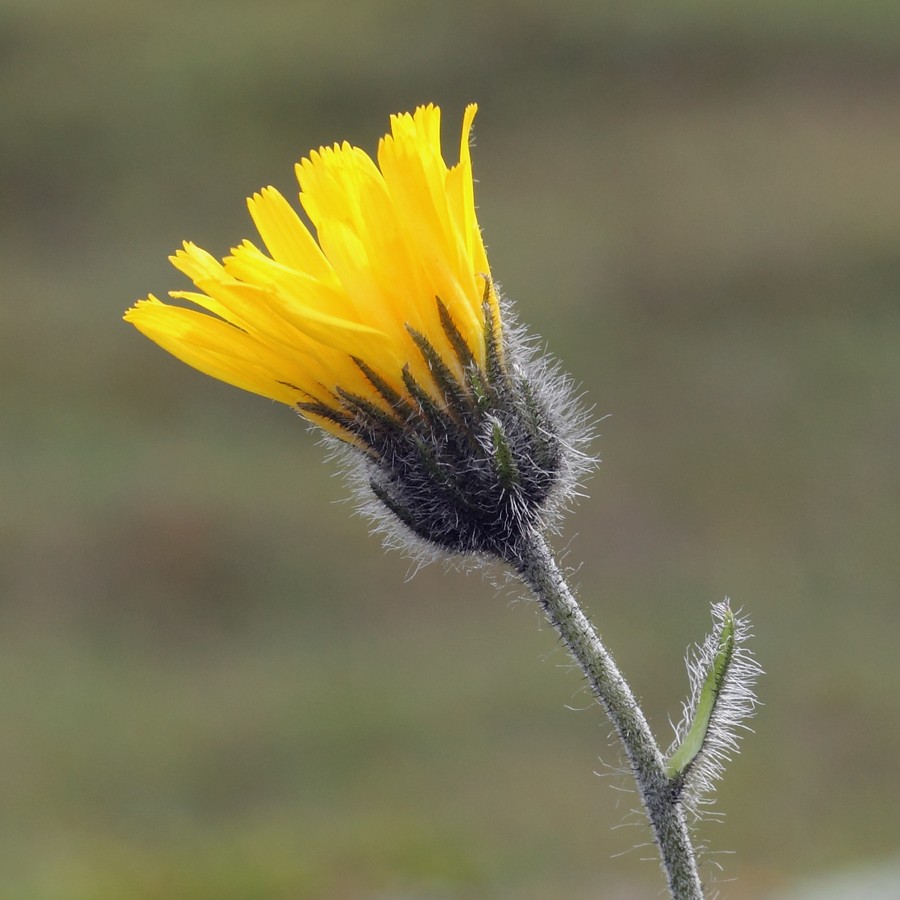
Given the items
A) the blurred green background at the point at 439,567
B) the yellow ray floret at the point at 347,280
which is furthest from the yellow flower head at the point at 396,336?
the blurred green background at the point at 439,567

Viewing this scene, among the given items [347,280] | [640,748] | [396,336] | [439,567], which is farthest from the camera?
[439,567]

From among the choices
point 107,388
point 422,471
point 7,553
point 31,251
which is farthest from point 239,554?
point 422,471

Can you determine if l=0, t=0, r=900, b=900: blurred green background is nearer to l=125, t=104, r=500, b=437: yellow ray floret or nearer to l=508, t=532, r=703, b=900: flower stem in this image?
l=508, t=532, r=703, b=900: flower stem

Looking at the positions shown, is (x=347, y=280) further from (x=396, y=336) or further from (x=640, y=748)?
(x=640, y=748)

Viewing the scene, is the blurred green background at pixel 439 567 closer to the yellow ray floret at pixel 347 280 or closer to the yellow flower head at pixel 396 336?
the yellow flower head at pixel 396 336

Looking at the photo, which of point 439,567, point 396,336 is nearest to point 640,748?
point 396,336
